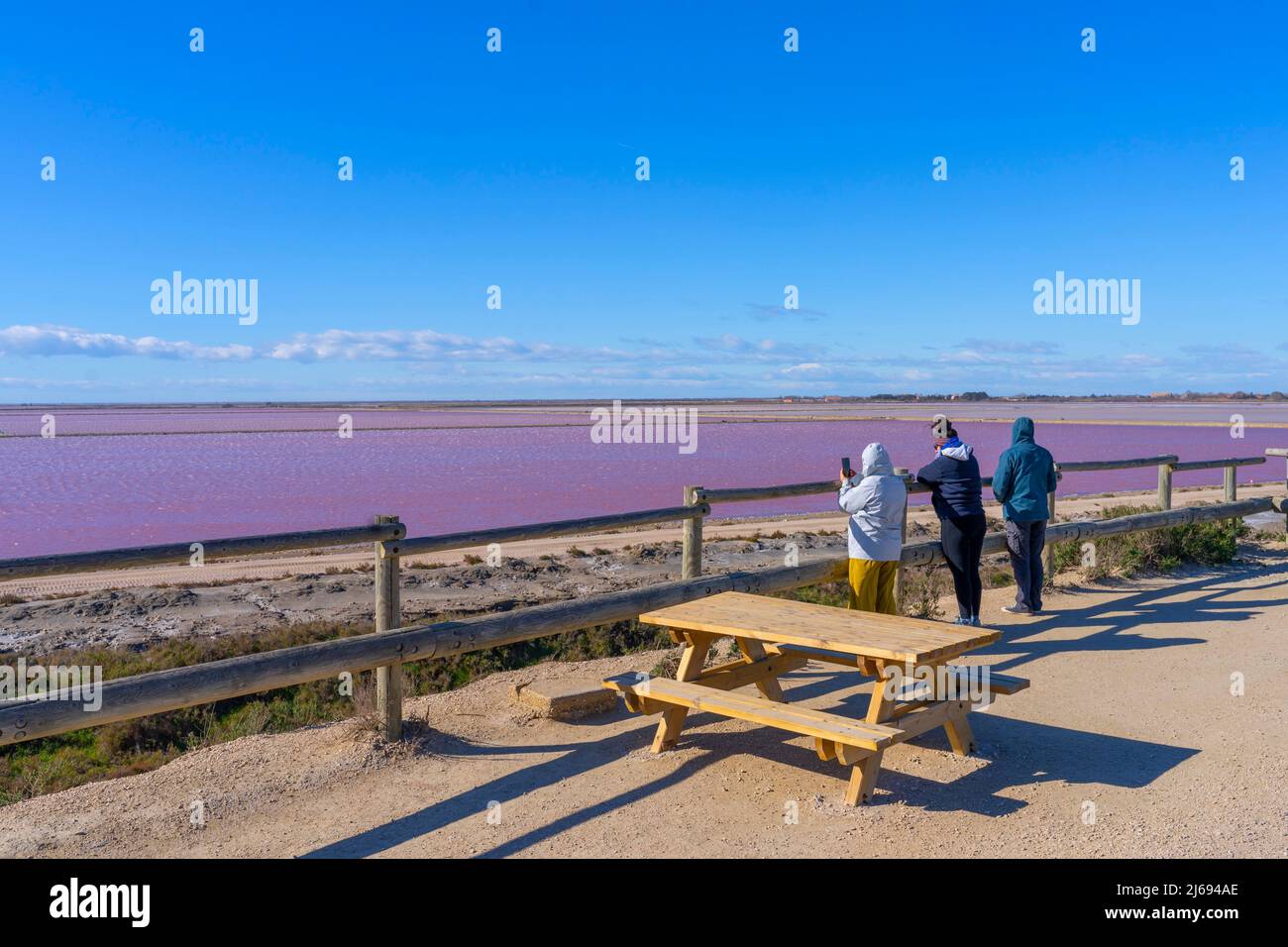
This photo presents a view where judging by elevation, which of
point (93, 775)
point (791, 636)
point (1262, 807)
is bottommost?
point (93, 775)

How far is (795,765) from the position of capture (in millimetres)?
5477

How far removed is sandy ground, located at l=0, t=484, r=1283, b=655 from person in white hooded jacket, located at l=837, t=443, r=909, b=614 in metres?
5.65

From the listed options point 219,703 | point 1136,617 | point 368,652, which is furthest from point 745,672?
point 219,703

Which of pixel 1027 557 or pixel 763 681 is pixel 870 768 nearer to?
pixel 763 681

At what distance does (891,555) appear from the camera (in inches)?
273

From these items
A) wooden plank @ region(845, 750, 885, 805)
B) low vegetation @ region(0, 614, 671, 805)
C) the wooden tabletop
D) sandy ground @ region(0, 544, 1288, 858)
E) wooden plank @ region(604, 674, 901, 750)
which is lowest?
low vegetation @ region(0, 614, 671, 805)

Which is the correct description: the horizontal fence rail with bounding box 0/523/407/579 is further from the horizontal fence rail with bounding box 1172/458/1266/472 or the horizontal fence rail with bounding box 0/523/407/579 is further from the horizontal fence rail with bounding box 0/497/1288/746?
the horizontal fence rail with bounding box 1172/458/1266/472

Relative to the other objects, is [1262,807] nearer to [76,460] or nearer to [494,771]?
[494,771]

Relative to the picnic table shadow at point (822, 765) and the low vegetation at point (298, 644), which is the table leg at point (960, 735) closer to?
the picnic table shadow at point (822, 765)

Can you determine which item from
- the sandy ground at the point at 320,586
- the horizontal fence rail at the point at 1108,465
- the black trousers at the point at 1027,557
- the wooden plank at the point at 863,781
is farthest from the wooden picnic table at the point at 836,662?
the sandy ground at the point at 320,586

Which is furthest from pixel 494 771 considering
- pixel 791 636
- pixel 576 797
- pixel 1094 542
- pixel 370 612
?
pixel 1094 542

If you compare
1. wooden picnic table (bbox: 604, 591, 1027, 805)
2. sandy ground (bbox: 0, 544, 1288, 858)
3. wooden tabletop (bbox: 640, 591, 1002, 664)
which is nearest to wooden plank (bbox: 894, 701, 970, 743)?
wooden picnic table (bbox: 604, 591, 1027, 805)

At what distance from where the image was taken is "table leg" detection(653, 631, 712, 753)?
18.6 feet
